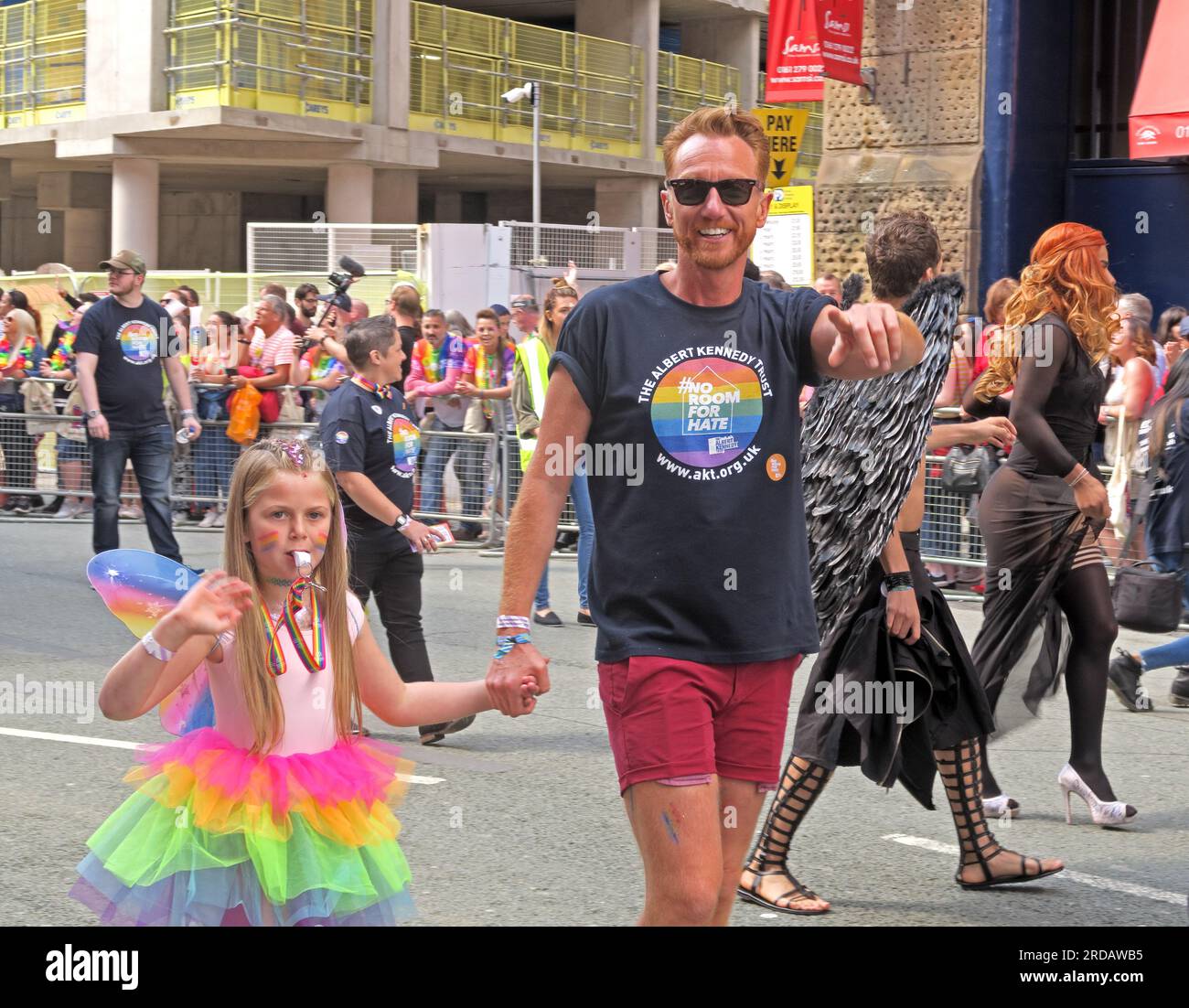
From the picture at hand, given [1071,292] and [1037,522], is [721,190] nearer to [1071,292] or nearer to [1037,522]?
[1071,292]

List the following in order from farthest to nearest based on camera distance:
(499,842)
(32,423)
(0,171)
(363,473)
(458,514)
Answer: (0,171), (32,423), (458,514), (363,473), (499,842)

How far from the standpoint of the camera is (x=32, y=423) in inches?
624

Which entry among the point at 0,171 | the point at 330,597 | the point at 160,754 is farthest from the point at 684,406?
the point at 0,171

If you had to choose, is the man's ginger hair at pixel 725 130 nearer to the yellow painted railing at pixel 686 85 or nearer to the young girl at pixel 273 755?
the young girl at pixel 273 755

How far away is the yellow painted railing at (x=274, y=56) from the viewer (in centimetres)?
3002

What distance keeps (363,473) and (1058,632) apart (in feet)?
9.78

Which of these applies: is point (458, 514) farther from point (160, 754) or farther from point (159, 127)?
point (159, 127)

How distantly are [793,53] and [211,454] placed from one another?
6.22m

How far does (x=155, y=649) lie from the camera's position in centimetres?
326

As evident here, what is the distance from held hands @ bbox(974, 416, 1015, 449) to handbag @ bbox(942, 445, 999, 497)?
17.1 feet

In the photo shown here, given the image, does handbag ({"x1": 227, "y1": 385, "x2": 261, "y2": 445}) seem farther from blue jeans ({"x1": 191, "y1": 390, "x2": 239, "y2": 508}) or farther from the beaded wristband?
the beaded wristband

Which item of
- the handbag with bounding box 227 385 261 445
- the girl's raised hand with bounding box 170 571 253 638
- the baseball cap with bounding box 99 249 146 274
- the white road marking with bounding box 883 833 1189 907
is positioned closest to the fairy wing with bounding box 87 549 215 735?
the girl's raised hand with bounding box 170 571 253 638

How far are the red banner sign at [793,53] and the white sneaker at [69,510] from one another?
7369 mm

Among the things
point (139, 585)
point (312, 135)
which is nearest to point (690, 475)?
point (139, 585)
